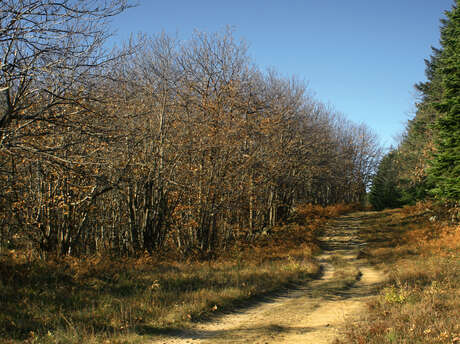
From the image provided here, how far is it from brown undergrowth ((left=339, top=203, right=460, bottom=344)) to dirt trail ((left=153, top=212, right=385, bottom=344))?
622 mm

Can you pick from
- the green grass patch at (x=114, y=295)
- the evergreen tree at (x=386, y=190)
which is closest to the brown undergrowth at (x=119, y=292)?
the green grass patch at (x=114, y=295)

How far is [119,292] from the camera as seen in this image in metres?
9.70

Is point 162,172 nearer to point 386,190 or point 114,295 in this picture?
point 114,295

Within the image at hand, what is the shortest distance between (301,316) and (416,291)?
3.26 meters

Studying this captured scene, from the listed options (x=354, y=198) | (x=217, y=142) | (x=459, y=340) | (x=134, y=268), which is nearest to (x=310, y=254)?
(x=217, y=142)

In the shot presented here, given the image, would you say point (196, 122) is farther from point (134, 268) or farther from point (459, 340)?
point (459, 340)

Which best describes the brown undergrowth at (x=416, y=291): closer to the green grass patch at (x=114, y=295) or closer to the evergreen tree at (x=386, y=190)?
the green grass patch at (x=114, y=295)

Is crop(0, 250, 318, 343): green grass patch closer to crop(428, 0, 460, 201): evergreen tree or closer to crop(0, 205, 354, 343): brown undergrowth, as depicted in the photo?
crop(0, 205, 354, 343): brown undergrowth

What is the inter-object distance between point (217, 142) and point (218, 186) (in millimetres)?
1972

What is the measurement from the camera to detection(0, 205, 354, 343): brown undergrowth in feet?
22.9

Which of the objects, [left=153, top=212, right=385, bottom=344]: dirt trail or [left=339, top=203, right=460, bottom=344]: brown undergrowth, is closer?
[left=339, top=203, right=460, bottom=344]: brown undergrowth

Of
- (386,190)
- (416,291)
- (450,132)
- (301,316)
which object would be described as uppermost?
(450,132)

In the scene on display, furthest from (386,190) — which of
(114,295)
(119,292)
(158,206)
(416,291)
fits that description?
(114,295)

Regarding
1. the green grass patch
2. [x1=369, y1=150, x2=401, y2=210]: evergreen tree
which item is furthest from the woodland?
[x1=369, y1=150, x2=401, y2=210]: evergreen tree
